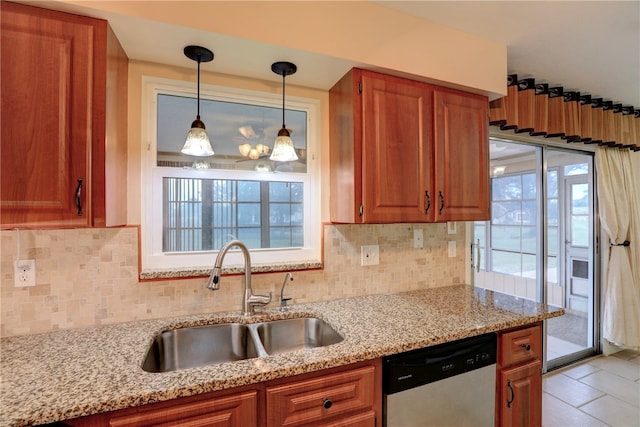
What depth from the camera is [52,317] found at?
4.37ft

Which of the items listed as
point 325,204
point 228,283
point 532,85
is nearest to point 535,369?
point 325,204

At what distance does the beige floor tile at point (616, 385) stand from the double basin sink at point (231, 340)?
2.60 meters

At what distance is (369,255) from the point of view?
1.90 metres

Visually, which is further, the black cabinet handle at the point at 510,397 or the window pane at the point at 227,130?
the window pane at the point at 227,130

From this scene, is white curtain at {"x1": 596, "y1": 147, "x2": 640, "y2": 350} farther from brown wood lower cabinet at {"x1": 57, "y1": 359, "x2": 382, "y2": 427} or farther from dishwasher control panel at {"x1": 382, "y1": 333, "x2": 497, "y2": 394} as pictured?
brown wood lower cabinet at {"x1": 57, "y1": 359, "x2": 382, "y2": 427}

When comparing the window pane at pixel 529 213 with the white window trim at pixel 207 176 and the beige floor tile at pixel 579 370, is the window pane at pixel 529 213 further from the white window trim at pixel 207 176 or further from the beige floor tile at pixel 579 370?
the white window trim at pixel 207 176

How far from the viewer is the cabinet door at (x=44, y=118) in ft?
3.42

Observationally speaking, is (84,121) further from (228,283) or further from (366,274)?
(366,274)

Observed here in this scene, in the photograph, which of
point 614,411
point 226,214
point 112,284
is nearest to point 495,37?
point 226,214

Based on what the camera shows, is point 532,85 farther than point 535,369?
Yes

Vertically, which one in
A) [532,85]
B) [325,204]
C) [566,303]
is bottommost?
[566,303]

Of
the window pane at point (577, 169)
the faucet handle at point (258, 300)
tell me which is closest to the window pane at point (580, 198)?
the window pane at point (577, 169)

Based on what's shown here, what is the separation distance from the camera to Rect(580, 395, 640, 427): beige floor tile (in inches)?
83.0

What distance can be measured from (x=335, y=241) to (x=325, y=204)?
23 cm
